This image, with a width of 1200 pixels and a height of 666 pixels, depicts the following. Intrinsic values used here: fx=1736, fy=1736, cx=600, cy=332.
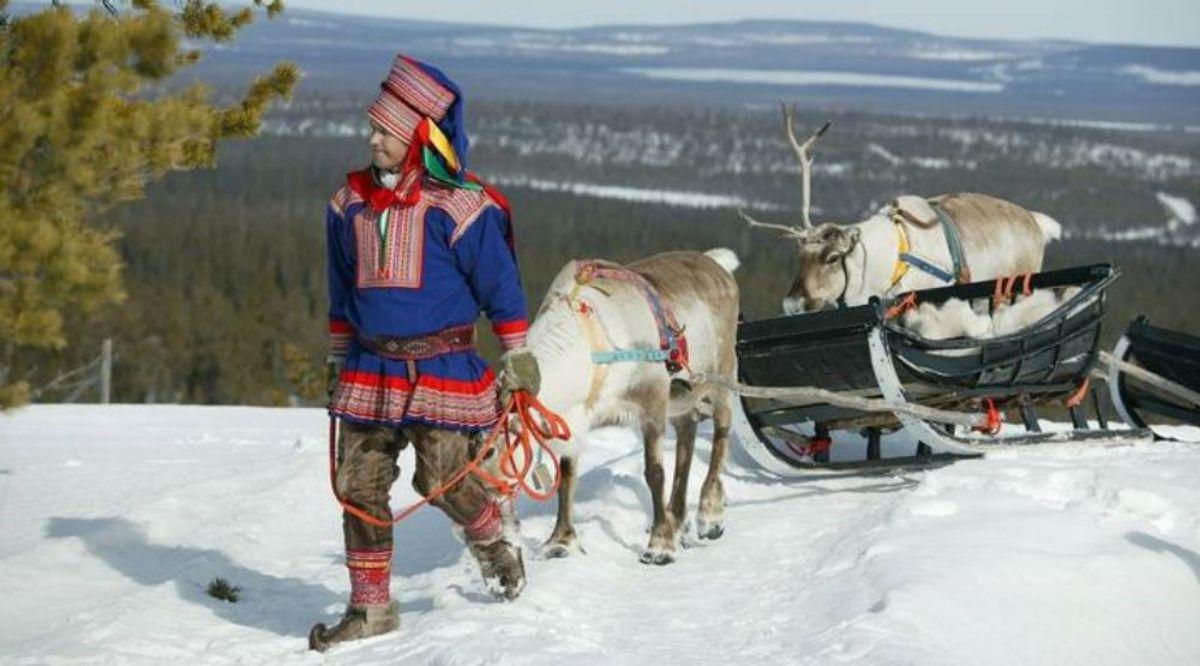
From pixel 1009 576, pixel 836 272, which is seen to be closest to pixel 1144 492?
pixel 1009 576

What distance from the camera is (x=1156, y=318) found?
247 ft

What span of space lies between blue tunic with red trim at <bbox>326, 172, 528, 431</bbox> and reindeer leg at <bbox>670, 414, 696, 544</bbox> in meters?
1.99

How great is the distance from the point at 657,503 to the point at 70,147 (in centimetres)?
351

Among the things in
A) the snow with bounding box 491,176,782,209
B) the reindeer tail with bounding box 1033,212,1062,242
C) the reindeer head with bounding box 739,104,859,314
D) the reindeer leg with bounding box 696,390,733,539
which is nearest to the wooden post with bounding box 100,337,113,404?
the reindeer head with bounding box 739,104,859,314

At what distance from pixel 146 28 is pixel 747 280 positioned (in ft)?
248

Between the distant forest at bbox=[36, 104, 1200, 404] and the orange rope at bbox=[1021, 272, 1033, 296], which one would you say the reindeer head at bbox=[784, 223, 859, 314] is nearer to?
the orange rope at bbox=[1021, 272, 1033, 296]

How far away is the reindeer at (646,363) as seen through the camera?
7.40 m

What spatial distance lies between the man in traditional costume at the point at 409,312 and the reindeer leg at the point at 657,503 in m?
1.43

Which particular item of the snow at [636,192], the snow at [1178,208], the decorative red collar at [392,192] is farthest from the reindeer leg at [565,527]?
the snow at [1178,208]

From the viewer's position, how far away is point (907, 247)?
10289mm

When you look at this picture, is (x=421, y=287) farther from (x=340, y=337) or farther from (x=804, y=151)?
(x=804, y=151)

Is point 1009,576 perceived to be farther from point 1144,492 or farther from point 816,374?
point 816,374

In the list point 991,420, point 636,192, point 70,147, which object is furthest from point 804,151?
point 636,192

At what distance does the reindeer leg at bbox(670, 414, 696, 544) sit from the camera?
8.14 metres
